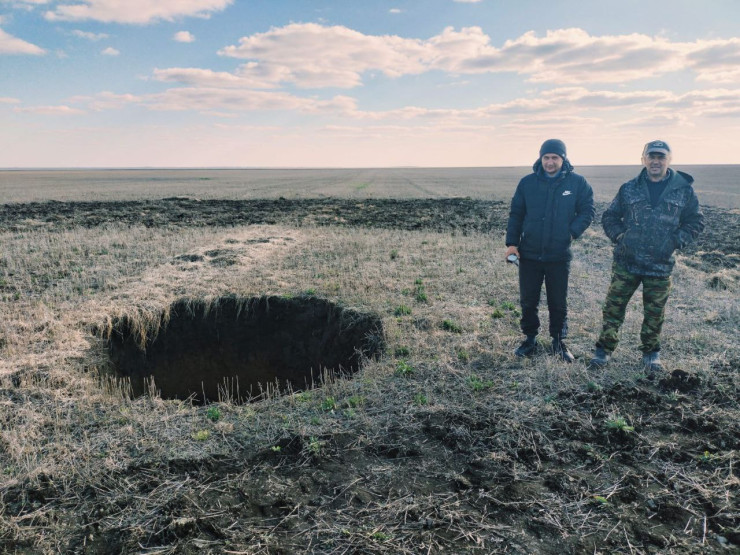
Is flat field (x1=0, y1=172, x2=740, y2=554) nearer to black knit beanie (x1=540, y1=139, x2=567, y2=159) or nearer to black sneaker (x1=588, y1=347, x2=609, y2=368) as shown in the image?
black sneaker (x1=588, y1=347, x2=609, y2=368)

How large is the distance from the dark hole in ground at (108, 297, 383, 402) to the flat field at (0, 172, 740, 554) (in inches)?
2.5

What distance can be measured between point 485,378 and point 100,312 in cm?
638

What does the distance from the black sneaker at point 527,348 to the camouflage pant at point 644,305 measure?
759 millimetres

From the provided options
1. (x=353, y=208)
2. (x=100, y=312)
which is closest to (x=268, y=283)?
(x=100, y=312)

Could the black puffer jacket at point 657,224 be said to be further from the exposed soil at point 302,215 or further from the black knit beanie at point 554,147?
the exposed soil at point 302,215

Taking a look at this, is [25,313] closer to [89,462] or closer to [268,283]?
[268,283]

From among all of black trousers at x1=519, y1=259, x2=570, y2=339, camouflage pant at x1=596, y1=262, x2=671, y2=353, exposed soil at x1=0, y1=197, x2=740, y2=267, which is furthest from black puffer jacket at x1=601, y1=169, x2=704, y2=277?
exposed soil at x1=0, y1=197, x2=740, y2=267

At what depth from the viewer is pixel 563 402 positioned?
16.0ft

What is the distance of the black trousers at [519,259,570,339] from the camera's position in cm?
589

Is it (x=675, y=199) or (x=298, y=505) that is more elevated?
(x=675, y=199)

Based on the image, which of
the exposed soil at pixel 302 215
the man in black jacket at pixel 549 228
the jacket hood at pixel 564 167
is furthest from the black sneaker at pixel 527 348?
the exposed soil at pixel 302 215

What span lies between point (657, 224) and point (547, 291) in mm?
1427

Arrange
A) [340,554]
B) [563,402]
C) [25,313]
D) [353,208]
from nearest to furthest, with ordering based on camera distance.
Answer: [340,554] < [563,402] < [25,313] < [353,208]

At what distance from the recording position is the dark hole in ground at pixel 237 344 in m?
8.13
